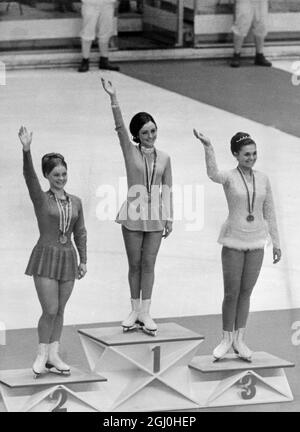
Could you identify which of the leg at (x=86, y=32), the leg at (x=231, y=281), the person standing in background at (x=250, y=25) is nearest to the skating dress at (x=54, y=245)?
the leg at (x=231, y=281)

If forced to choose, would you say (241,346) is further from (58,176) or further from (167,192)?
(58,176)

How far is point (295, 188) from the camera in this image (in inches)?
300

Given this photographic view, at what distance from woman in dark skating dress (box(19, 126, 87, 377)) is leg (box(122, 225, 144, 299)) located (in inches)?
8.0

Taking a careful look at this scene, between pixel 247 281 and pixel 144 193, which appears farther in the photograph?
pixel 247 281

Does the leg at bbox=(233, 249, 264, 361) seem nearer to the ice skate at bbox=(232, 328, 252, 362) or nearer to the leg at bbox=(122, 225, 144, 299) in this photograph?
the ice skate at bbox=(232, 328, 252, 362)

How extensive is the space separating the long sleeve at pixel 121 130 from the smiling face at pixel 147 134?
53 millimetres

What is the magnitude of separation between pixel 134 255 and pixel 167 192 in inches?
10.5

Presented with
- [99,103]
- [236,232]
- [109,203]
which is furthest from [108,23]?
[236,232]

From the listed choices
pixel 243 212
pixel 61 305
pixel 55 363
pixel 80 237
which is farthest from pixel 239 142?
pixel 55 363

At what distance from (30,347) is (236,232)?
94 cm

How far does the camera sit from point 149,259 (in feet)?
21.1

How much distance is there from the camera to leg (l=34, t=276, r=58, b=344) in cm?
624

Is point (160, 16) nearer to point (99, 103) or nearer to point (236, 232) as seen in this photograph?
point (99, 103)

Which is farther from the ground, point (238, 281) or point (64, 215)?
point (64, 215)
